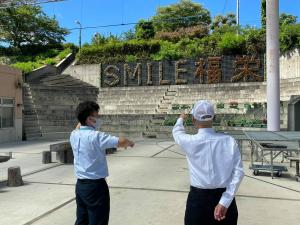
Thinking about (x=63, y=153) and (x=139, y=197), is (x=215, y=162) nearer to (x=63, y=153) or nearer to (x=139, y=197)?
(x=139, y=197)

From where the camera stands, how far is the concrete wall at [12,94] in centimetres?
2123

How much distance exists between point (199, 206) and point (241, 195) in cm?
474

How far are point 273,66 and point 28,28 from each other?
2922cm

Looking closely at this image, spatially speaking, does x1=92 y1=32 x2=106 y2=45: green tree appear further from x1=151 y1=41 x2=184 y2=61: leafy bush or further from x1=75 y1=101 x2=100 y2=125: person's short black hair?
x1=75 y1=101 x2=100 y2=125: person's short black hair

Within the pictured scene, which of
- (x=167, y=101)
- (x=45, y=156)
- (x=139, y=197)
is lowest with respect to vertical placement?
(x=139, y=197)

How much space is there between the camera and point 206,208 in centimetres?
320

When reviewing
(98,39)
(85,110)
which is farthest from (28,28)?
(85,110)

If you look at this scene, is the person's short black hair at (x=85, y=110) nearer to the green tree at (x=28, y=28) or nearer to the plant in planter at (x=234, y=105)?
the plant in planter at (x=234, y=105)

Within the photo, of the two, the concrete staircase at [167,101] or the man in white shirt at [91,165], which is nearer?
the man in white shirt at [91,165]

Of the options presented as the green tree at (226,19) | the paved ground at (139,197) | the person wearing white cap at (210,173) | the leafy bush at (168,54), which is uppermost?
the green tree at (226,19)

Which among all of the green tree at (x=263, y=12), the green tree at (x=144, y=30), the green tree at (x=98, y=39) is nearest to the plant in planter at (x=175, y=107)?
the green tree at (x=263, y=12)

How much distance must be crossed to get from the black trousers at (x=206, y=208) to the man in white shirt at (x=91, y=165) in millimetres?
1036

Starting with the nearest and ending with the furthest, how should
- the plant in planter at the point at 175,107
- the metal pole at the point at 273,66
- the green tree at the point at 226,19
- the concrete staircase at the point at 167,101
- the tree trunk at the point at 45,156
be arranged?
1. the tree trunk at the point at 45,156
2. the metal pole at the point at 273,66
3. the plant in planter at the point at 175,107
4. the concrete staircase at the point at 167,101
5. the green tree at the point at 226,19

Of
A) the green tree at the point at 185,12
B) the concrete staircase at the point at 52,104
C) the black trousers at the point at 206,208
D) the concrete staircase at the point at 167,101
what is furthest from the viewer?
the green tree at the point at 185,12
